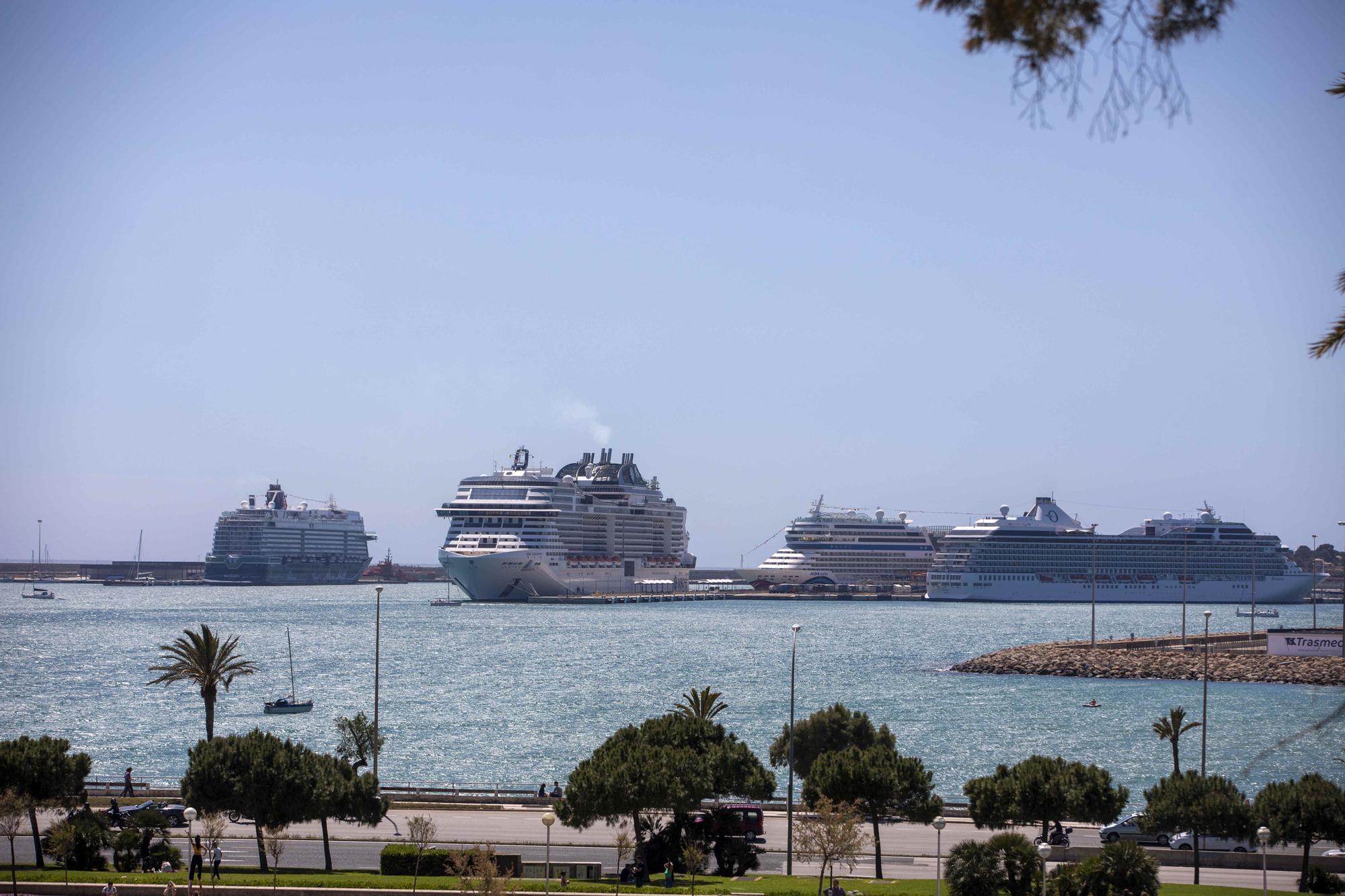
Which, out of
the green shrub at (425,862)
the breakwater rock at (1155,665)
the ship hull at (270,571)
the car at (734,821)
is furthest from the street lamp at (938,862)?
the ship hull at (270,571)

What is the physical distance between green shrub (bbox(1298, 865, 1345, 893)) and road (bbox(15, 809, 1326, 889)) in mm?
512

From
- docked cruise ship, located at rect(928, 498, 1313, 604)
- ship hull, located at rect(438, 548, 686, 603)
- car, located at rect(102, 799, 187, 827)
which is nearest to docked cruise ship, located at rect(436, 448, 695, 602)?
ship hull, located at rect(438, 548, 686, 603)

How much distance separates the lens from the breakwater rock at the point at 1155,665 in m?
61.1

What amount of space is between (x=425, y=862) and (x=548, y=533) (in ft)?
327

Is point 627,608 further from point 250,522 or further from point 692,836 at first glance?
point 692,836

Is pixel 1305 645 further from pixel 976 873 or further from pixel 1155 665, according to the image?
pixel 976 873

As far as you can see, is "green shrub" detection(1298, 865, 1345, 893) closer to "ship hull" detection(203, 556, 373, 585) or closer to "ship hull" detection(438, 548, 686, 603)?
"ship hull" detection(438, 548, 686, 603)

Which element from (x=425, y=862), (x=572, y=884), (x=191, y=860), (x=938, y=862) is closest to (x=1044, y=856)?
(x=938, y=862)

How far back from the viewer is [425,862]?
20.7 meters

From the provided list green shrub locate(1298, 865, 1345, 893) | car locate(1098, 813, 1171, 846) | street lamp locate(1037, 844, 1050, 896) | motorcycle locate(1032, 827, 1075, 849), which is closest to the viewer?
street lamp locate(1037, 844, 1050, 896)

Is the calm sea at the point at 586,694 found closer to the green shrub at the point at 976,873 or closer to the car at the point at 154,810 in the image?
the green shrub at the point at 976,873

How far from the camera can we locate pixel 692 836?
73.5 feet

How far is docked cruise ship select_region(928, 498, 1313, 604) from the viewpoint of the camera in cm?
13162

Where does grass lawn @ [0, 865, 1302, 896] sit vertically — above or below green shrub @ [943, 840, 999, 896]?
below
